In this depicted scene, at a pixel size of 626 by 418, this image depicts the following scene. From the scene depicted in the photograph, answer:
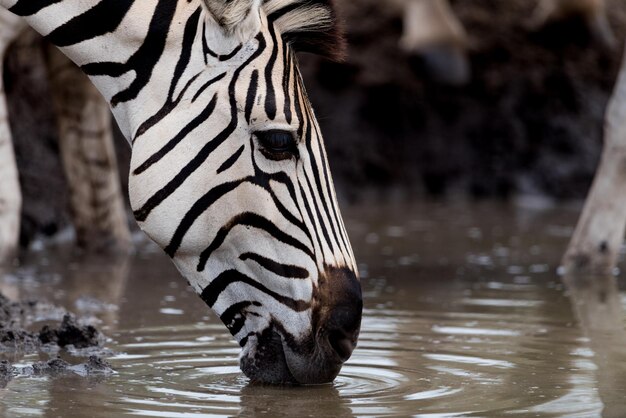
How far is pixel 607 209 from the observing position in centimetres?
693

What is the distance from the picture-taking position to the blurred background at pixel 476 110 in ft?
44.0

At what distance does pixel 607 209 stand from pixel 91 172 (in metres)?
3.53

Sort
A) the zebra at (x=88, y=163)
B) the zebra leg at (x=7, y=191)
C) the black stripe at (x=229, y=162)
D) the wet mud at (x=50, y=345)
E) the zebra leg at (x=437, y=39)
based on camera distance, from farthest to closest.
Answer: the zebra leg at (x=437, y=39)
the zebra at (x=88, y=163)
the zebra leg at (x=7, y=191)
the wet mud at (x=50, y=345)
the black stripe at (x=229, y=162)

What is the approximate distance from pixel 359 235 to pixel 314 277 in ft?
19.3

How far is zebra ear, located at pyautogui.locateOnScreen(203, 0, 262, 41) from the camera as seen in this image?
12.3 feet

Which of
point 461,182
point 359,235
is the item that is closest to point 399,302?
point 359,235

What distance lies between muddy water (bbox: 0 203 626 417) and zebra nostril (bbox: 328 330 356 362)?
0.52 feet

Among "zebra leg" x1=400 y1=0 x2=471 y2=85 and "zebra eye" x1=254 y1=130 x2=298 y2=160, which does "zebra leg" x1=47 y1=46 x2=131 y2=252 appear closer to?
"zebra eye" x1=254 y1=130 x2=298 y2=160

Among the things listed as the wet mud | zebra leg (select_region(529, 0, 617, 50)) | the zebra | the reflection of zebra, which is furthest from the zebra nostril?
zebra leg (select_region(529, 0, 617, 50))

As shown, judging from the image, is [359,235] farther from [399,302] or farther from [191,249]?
[191,249]

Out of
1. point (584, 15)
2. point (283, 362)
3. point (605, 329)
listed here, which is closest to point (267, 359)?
point (283, 362)

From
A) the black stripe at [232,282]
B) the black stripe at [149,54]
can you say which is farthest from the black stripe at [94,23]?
the black stripe at [232,282]

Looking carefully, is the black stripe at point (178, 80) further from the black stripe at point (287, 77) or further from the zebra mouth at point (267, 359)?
the zebra mouth at point (267, 359)

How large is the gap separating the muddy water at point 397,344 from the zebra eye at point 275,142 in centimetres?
76
